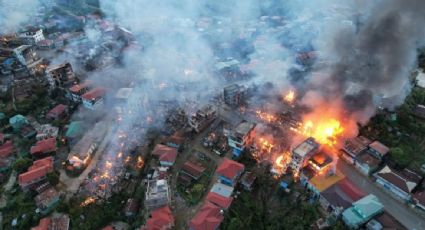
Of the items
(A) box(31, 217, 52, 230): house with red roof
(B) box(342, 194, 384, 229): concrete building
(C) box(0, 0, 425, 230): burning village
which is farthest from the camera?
(C) box(0, 0, 425, 230): burning village

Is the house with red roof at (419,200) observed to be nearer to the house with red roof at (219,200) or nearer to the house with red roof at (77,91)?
the house with red roof at (219,200)

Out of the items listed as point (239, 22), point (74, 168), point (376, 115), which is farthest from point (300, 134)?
point (239, 22)

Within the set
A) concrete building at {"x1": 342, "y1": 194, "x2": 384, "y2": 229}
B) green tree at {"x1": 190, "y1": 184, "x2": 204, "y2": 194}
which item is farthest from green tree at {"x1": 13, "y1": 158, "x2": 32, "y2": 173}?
concrete building at {"x1": 342, "y1": 194, "x2": 384, "y2": 229}

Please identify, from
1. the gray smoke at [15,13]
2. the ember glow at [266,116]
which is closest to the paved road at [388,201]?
the ember glow at [266,116]

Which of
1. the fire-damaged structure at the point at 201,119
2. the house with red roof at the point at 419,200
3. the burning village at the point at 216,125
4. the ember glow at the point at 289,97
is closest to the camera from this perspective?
the house with red roof at the point at 419,200

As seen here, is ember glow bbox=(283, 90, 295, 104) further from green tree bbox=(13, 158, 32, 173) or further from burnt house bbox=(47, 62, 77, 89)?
green tree bbox=(13, 158, 32, 173)

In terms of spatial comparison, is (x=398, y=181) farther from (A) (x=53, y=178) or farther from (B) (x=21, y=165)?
Answer: (B) (x=21, y=165)

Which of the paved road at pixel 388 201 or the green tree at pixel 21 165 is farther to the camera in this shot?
the green tree at pixel 21 165
